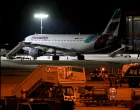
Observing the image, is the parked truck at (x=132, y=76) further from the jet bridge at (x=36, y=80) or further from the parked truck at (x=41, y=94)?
the jet bridge at (x=36, y=80)

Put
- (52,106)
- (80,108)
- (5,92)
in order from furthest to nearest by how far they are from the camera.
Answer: (5,92) → (80,108) → (52,106)

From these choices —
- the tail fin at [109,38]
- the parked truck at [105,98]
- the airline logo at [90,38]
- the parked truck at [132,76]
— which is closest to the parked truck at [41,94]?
the parked truck at [105,98]

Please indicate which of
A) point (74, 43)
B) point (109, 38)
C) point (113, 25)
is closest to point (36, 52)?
point (74, 43)

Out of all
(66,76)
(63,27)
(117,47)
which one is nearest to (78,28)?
(63,27)

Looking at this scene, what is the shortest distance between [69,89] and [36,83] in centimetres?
199

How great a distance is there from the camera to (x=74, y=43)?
65875mm

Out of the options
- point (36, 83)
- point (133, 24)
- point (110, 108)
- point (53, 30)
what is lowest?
point (110, 108)

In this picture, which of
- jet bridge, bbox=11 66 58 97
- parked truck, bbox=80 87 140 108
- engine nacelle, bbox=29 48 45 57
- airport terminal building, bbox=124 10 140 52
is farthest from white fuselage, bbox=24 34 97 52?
jet bridge, bbox=11 66 58 97

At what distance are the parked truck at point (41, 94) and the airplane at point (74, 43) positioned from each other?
45.2 m

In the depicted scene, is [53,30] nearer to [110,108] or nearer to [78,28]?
[78,28]

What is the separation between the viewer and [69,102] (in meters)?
16.0

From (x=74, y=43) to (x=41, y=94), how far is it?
4917cm

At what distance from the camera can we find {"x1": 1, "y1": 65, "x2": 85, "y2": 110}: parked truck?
590 inches

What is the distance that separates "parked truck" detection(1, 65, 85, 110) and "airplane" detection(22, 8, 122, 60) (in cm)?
4519
